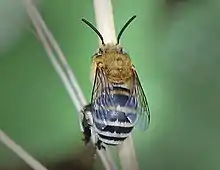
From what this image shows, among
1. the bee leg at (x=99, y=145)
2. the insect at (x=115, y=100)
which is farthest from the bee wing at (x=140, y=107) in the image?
the bee leg at (x=99, y=145)

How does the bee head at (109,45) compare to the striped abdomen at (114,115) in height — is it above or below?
above

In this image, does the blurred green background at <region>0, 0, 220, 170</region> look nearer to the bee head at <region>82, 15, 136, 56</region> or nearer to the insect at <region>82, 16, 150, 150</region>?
the bee head at <region>82, 15, 136, 56</region>

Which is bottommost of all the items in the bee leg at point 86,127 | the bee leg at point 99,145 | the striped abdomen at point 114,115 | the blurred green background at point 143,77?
the striped abdomen at point 114,115

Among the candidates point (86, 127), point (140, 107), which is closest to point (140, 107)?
point (140, 107)

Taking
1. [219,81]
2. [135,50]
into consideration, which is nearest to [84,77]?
[135,50]

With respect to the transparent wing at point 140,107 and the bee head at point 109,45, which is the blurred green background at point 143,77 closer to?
the bee head at point 109,45

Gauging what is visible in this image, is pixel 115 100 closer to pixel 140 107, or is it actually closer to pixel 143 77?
pixel 140 107

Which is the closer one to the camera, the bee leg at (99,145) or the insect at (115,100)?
the insect at (115,100)
